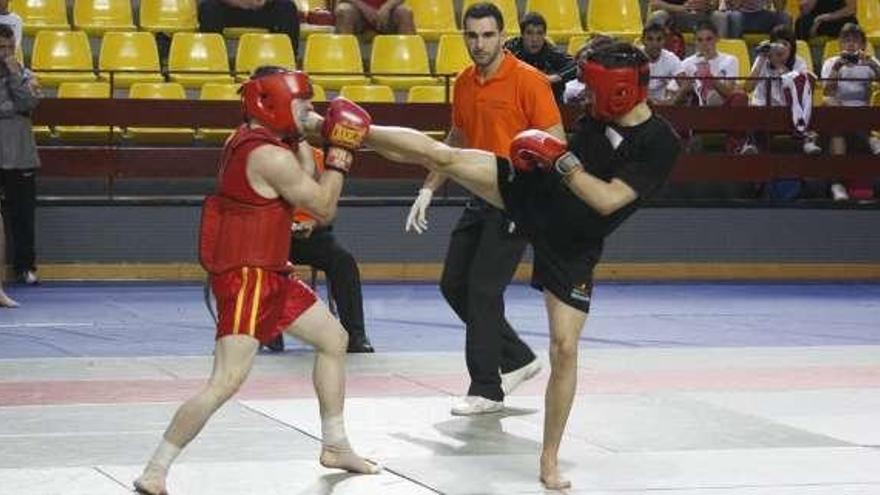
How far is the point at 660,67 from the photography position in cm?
1830

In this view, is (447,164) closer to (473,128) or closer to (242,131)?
(242,131)

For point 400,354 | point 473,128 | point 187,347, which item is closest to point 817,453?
point 473,128

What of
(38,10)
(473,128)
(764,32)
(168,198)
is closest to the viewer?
(473,128)

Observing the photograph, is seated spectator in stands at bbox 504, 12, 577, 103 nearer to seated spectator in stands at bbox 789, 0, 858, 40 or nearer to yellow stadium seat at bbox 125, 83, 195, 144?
yellow stadium seat at bbox 125, 83, 195, 144

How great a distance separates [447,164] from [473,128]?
1980mm

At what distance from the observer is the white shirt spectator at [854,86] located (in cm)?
1888

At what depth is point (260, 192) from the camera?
7664 millimetres

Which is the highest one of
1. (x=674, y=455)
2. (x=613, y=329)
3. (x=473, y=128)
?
(x=473, y=128)

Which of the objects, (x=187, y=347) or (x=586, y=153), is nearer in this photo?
(x=586, y=153)

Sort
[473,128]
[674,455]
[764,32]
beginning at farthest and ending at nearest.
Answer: [764,32]
[473,128]
[674,455]

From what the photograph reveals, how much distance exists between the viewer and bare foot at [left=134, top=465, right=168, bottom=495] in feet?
24.5

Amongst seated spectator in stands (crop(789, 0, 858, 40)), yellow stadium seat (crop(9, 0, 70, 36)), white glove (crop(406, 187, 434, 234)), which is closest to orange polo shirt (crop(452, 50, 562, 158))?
white glove (crop(406, 187, 434, 234))

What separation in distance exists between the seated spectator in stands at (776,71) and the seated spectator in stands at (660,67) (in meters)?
0.86

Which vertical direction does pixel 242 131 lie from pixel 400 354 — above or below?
above
